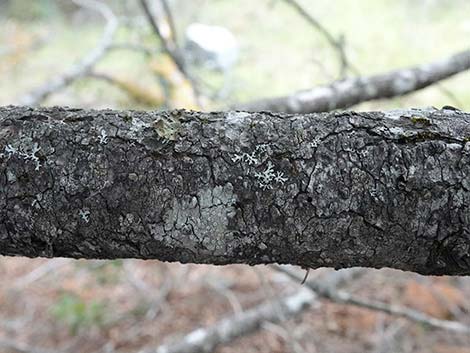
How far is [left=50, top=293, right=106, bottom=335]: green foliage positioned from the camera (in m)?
2.79

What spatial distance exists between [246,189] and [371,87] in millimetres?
1270

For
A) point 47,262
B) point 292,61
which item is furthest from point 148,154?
point 292,61

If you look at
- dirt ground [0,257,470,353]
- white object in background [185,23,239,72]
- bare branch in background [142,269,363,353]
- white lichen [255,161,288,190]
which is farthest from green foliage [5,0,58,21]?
white lichen [255,161,288,190]

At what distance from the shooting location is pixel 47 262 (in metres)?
3.53

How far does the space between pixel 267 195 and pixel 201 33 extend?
16.1ft

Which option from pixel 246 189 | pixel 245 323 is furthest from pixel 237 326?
pixel 246 189

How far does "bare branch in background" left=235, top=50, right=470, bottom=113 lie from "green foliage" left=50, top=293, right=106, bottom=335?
1536mm

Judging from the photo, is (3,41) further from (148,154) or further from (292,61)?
(148,154)

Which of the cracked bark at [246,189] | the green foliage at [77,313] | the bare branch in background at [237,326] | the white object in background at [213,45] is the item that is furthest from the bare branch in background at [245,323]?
the white object in background at [213,45]

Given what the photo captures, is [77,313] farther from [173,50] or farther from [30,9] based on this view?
[30,9]

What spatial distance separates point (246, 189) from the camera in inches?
25.2

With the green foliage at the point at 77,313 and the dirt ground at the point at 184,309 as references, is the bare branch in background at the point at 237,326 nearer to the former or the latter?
the dirt ground at the point at 184,309

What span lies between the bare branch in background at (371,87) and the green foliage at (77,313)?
1.54m

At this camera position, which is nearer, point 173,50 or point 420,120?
point 420,120
